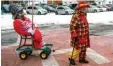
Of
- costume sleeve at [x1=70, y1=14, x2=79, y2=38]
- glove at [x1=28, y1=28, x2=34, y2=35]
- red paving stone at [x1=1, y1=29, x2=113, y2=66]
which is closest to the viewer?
costume sleeve at [x1=70, y1=14, x2=79, y2=38]

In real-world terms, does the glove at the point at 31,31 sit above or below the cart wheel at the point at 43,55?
above

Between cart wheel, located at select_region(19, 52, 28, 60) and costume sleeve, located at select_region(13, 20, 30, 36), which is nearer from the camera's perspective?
costume sleeve, located at select_region(13, 20, 30, 36)

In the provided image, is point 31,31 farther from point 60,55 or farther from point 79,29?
point 79,29

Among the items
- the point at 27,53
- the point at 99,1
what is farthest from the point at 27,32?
the point at 99,1

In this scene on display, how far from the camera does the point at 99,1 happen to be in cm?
6022

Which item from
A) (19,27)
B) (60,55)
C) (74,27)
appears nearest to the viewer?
(74,27)

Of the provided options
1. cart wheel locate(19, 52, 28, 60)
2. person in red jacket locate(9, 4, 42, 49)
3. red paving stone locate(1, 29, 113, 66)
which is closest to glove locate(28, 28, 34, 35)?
person in red jacket locate(9, 4, 42, 49)

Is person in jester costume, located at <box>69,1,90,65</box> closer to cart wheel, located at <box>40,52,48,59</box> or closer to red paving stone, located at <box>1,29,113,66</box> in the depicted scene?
red paving stone, located at <box>1,29,113,66</box>

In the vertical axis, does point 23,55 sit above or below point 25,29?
below

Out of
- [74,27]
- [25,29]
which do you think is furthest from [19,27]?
[74,27]

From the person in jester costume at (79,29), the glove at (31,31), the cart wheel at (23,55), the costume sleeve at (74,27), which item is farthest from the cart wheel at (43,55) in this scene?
the costume sleeve at (74,27)

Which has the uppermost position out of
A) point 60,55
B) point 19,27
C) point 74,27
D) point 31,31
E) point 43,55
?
point 74,27

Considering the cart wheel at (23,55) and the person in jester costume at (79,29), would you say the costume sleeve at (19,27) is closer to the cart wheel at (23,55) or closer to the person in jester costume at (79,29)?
the cart wheel at (23,55)

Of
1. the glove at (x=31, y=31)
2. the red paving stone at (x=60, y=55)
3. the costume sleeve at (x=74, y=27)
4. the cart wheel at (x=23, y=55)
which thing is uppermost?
the costume sleeve at (x=74, y=27)
